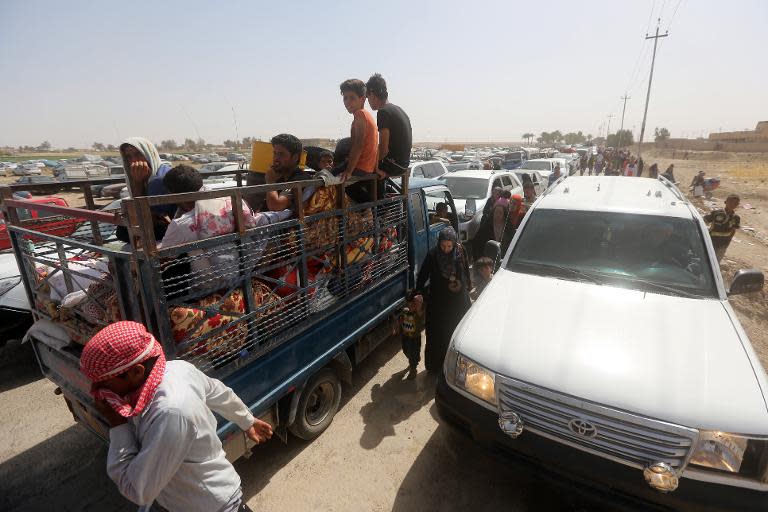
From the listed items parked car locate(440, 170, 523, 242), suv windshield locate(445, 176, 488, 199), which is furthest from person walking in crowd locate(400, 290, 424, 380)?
suv windshield locate(445, 176, 488, 199)

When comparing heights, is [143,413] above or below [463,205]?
above

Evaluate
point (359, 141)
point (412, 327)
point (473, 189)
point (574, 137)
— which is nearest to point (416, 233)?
point (412, 327)

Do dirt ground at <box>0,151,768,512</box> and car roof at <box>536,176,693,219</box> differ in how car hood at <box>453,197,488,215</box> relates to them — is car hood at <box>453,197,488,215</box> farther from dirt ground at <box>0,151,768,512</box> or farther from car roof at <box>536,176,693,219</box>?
dirt ground at <box>0,151,768,512</box>

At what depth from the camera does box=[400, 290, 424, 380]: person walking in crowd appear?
3.82 meters

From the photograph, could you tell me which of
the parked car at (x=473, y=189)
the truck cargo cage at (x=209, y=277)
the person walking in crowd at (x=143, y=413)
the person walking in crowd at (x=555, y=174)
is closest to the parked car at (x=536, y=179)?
the person walking in crowd at (x=555, y=174)

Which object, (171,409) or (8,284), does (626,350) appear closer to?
(171,409)

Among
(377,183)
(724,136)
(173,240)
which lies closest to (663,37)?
(377,183)

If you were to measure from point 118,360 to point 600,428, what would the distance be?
227 centimetres

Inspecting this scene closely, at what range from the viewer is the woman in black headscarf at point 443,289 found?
3.69 metres

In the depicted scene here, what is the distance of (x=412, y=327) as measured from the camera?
12.8ft

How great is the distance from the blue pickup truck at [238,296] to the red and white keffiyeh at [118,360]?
53cm

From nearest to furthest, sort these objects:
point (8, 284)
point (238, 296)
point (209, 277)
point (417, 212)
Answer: point (209, 277) → point (238, 296) → point (8, 284) → point (417, 212)

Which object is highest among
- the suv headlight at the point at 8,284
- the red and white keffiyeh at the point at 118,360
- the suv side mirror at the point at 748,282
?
the red and white keffiyeh at the point at 118,360

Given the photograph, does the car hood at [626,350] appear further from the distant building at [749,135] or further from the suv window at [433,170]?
the distant building at [749,135]
